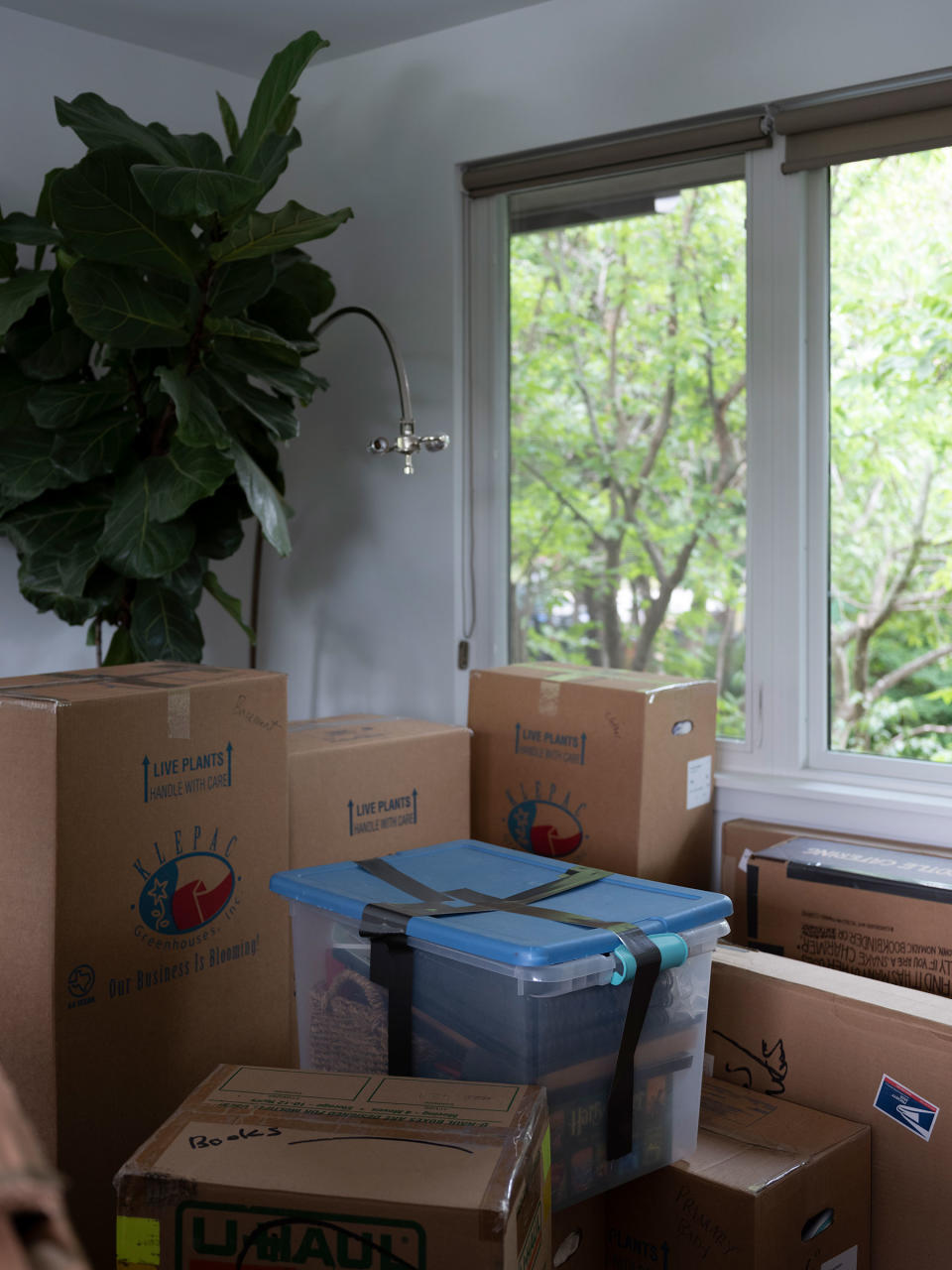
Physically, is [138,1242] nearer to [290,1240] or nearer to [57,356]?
[290,1240]

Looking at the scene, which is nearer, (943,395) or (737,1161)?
(737,1161)

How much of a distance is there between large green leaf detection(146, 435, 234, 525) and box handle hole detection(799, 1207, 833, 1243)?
1463mm

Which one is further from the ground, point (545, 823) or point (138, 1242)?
point (545, 823)

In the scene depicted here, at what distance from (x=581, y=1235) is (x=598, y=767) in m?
0.79

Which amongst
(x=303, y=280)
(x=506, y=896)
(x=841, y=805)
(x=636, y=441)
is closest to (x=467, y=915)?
(x=506, y=896)

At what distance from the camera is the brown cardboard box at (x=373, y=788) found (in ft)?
6.08

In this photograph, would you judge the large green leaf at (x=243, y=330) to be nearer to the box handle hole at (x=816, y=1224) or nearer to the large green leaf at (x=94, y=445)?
the large green leaf at (x=94, y=445)

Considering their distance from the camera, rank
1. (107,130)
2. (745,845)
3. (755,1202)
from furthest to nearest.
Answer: (745,845) → (107,130) → (755,1202)

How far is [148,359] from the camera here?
2.28 meters

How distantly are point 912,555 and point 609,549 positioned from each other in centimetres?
65

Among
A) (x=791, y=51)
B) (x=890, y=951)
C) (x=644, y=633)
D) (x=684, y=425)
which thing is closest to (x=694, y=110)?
(x=791, y=51)

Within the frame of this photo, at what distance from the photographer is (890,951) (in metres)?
1.73

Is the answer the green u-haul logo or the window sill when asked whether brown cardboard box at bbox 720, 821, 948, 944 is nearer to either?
the window sill

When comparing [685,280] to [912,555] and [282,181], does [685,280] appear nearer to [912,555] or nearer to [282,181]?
[912,555]
